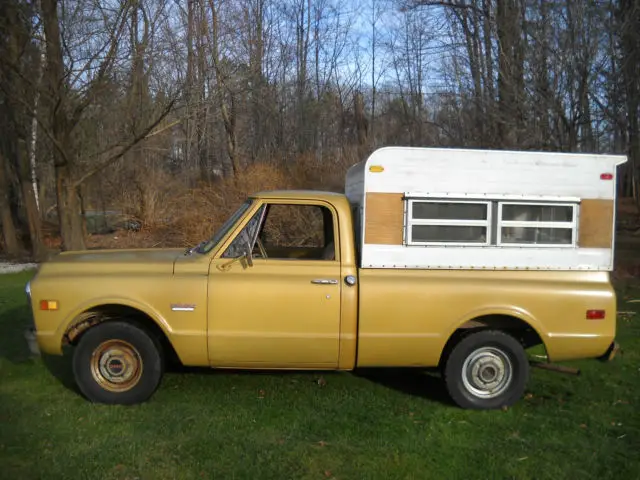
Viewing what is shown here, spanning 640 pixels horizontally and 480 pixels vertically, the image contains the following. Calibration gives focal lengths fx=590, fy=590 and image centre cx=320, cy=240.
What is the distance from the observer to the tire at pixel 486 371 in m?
5.12

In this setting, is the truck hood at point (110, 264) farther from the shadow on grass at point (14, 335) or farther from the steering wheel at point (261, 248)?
the shadow on grass at point (14, 335)

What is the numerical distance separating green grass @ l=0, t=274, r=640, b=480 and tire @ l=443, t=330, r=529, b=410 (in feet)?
0.46

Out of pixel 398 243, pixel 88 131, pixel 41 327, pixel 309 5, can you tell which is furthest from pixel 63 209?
pixel 309 5

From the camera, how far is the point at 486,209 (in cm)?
504

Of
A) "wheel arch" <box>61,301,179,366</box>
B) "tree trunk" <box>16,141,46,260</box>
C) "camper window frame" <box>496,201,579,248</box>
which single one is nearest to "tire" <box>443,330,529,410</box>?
"camper window frame" <box>496,201,579,248</box>

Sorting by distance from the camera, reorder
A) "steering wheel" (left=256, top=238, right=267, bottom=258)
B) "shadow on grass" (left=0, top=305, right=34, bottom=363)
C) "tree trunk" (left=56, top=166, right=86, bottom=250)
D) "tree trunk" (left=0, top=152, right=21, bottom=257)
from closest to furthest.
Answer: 1. "steering wheel" (left=256, top=238, right=267, bottom=258)
2. "shadow on grass" (left=0, top=305, right=34, bottom=363)
3. "tree trunk" (left=56, top=166, right=86, bottom=250)
4. "tree trunk" (left=0, top=152, right=21, bottom=257)

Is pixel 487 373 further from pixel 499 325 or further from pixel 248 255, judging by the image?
pixel 248 255

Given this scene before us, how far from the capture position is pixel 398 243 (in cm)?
500

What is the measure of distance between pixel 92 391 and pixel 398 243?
2.91m

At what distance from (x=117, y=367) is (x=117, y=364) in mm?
26

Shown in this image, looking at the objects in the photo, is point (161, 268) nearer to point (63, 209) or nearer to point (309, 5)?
point (63, 209)

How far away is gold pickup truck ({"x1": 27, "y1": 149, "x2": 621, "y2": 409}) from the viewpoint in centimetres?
496

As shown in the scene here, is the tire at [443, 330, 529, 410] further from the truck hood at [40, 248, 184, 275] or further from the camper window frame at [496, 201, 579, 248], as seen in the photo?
the truck hood at [40, 248, 184, 275]

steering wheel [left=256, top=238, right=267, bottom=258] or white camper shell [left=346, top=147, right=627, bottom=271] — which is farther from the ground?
white camper shell [left=346, top=147, right=627, bottom=271]
